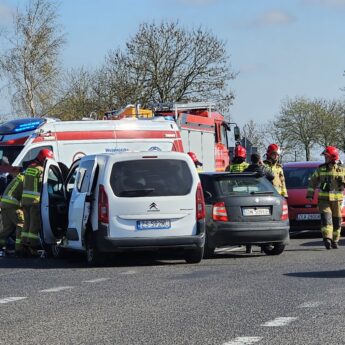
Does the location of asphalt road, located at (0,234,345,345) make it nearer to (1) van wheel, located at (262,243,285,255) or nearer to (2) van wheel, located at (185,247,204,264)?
(2) van wheel, located at (185,247,204,264)

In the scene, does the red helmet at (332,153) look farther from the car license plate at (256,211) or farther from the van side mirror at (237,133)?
the van side mirror at (237,133)

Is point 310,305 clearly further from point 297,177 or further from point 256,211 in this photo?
point 297,177

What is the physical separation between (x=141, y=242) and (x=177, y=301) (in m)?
4.05

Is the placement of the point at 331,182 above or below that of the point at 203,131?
below

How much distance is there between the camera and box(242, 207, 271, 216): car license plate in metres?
15.3

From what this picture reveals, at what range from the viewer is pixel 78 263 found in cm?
1539

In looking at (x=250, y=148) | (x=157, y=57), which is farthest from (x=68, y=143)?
(x=157, y=57)

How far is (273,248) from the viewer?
16016 mm

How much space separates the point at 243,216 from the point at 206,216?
59 cm

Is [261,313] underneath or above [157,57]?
underneath

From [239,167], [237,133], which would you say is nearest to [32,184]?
[239,167]

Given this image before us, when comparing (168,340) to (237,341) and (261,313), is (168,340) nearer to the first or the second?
(237,341)

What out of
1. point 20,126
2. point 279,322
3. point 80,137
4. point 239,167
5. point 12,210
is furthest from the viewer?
point 20,126

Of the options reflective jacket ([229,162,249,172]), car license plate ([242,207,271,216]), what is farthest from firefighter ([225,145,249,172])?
car license plate ([242,207,271,216])
